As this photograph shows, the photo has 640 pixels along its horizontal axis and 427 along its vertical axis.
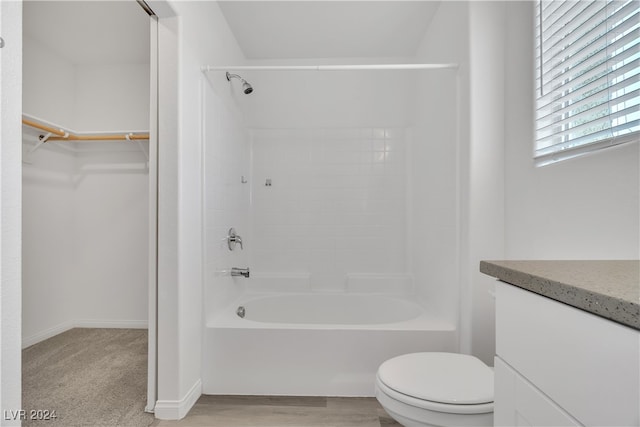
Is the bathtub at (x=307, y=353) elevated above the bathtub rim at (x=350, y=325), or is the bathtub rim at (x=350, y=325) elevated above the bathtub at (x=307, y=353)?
the bathtub rim at (x=350, y=325)

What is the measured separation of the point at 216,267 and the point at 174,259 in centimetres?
50

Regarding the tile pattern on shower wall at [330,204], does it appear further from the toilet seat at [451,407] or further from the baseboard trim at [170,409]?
the toilet seat at [451,407]

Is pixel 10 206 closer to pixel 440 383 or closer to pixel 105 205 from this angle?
pixel 440 383

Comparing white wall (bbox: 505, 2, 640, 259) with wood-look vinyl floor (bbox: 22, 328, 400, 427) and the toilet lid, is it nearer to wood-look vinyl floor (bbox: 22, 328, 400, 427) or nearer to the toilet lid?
the toilet lid

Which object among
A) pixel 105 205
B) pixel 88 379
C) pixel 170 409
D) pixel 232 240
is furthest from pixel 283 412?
pixel 105 205

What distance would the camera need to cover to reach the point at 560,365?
0.61m

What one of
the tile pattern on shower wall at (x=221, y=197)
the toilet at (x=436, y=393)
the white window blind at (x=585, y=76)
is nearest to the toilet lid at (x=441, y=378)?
the toilet at (x=436, y=393)

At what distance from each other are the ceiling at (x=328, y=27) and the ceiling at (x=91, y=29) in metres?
0.75

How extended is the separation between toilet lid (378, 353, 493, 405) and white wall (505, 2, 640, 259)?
585 mm

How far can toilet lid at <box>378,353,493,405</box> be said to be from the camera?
116 centimetres

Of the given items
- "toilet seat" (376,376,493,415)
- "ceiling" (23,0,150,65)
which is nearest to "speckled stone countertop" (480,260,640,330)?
"toilet seat" (376,376,493,415)

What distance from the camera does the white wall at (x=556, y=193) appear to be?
1134 millimetres

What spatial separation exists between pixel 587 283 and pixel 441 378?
836 millimetres

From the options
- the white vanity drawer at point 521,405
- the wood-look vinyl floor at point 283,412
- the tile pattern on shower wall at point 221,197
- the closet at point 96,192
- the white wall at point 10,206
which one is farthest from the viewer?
the closet at point 96,192
